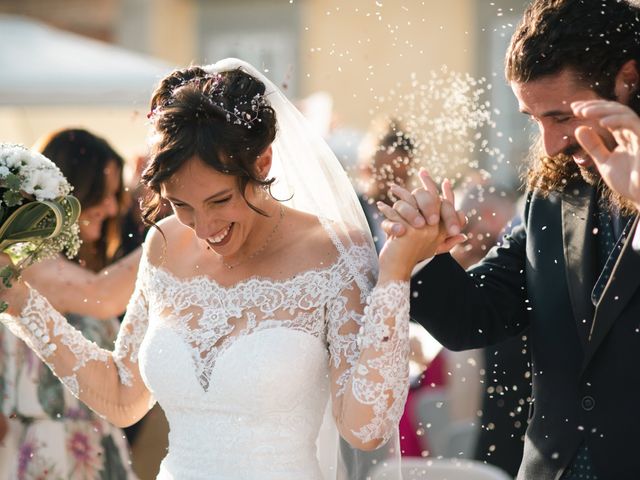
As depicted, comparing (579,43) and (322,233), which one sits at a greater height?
(579,43)

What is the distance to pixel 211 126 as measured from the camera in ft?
10.1

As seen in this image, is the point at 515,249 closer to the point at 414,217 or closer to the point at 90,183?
the point at 414,217

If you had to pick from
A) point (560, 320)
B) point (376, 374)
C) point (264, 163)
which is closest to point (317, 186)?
point (264, 163)

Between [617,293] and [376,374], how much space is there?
0.62 meters

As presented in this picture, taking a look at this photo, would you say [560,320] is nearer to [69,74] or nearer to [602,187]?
[602,187]

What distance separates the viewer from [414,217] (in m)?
2.87

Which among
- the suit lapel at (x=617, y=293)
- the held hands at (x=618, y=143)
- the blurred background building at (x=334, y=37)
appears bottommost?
the blurred background building at (x=334, y=37)

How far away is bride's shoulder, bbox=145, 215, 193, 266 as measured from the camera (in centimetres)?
352

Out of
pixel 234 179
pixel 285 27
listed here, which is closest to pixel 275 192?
pixel 234 179

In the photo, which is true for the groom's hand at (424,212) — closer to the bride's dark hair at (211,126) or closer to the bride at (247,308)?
the bride at (247,308)

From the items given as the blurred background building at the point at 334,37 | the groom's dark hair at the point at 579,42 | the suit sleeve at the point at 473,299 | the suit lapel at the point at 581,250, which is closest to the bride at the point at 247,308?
the suit sleeve at the point at 473,299

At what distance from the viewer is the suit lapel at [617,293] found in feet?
9.19

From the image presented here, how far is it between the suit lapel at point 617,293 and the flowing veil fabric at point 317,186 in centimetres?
75

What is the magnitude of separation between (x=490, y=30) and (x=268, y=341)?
41.2 feet
